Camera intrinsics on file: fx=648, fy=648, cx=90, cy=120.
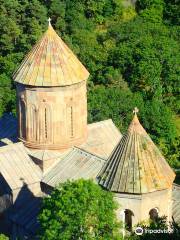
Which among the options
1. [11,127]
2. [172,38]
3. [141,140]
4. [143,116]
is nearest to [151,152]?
[141,140]

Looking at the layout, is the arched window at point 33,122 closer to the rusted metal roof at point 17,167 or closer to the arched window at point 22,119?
the arched window at point 22,119

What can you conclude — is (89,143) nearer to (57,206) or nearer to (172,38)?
(57,206)

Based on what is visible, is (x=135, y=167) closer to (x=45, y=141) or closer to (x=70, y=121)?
(x=70, y=121)

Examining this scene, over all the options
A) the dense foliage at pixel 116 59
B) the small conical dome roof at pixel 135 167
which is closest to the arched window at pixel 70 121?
the small conical dome roof at pixel 135 167

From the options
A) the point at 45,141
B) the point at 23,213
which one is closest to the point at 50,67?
the point at 45,141

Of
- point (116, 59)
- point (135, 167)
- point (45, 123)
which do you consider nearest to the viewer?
point (135, 167)
